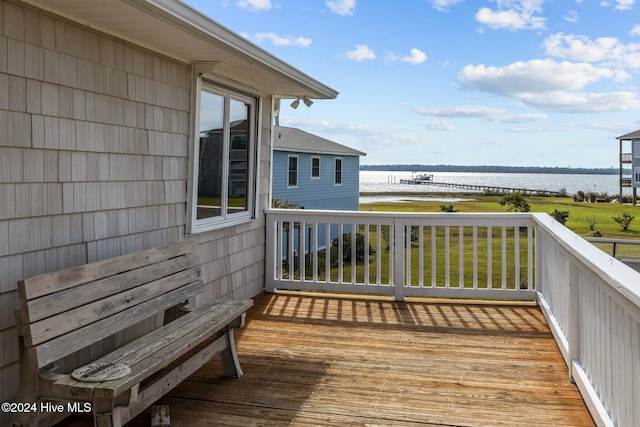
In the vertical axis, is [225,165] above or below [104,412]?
above

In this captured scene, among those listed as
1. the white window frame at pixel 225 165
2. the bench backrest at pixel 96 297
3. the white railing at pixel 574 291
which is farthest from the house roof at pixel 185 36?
the white railing at pixel 574 291

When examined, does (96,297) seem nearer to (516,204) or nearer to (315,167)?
(315,167)

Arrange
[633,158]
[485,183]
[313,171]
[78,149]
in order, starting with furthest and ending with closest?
[485,183]
[633,158]
[313,171]
[78,149]

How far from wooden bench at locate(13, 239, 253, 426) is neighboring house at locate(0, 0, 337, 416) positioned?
339 mm

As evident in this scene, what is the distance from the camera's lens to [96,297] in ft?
8.14

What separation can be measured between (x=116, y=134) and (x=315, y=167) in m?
13.6

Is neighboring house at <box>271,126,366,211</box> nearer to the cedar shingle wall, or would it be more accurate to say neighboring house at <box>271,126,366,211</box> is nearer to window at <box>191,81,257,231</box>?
window at <box>191,81,257,231</box>

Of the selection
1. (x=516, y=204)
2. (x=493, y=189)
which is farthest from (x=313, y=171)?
(x=493, y=189)

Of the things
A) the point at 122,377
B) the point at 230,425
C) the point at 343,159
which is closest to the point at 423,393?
the point at 230,425

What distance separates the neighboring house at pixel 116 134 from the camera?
2436mm

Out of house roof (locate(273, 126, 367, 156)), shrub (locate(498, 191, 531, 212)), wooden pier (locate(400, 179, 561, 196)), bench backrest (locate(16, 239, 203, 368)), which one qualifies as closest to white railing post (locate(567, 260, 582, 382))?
bench backrest (locate(16, 239, 203, 368))

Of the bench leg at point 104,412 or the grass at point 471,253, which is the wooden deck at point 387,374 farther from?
A: the grass at point 471,253

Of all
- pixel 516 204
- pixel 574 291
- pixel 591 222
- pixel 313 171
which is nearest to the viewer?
pixel 574 291

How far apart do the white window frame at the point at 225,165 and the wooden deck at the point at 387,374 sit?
0.95 metres
